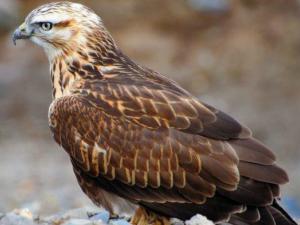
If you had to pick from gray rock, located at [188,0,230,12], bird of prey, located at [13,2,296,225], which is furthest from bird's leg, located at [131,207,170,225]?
gray rock, located at [188,0,230,12]

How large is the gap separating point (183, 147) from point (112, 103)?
0.74 metres

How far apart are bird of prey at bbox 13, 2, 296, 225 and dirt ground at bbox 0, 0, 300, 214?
22.7ft

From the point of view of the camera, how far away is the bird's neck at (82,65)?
10.3m

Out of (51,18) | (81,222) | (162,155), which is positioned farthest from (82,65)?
(81,222)

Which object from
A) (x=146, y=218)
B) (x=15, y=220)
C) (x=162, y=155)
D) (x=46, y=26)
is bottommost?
(x=15, y=220)

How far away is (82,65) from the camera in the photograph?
1043 cm

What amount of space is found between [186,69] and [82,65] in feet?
33.9

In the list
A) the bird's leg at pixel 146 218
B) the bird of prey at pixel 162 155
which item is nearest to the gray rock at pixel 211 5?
the bird of prey at pixel 162 155

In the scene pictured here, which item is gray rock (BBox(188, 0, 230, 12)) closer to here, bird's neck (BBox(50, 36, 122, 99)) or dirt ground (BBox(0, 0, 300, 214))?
dirt ground (BBox(0, 0, 300, 214))

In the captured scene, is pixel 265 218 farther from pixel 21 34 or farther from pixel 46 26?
pixel 21 34

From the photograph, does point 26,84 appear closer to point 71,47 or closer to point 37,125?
point 37,125

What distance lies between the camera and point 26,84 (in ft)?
67.6

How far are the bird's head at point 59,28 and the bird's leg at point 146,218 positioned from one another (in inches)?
68.1

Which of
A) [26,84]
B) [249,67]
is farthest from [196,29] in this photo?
[26,84]
